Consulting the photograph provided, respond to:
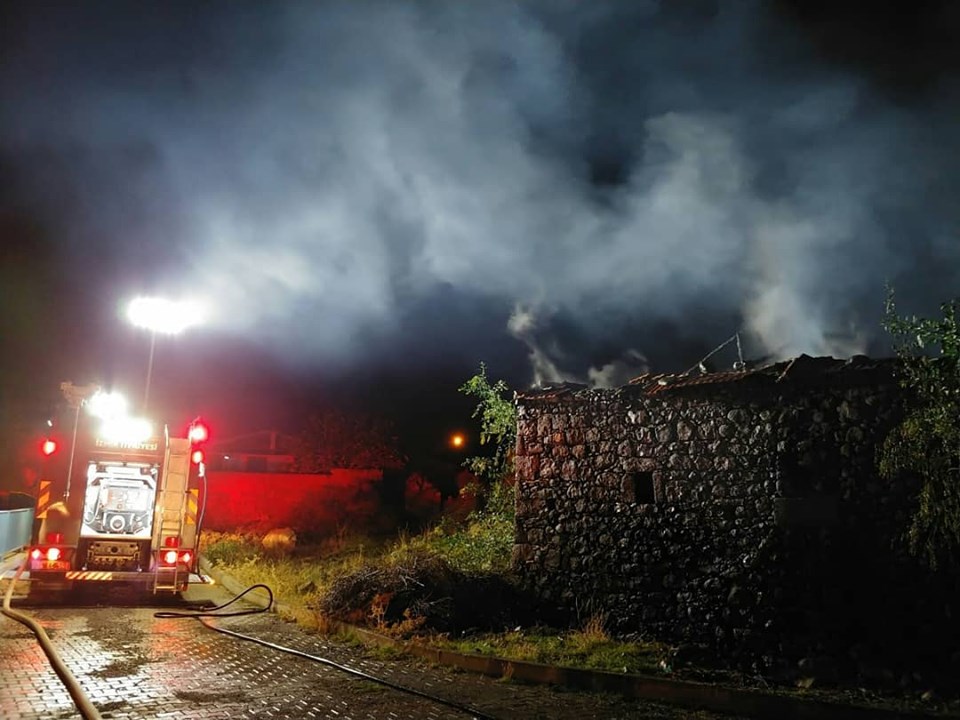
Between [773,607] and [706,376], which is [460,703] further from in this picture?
[706,376]

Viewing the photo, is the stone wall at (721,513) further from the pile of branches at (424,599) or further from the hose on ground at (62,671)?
the hose on ground at (62,671)

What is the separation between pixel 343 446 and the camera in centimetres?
3488

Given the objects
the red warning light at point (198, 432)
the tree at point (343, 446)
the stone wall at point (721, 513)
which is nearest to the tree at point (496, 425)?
the stone wall at point (721, 513)

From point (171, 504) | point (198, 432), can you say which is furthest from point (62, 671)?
point (198, 432)

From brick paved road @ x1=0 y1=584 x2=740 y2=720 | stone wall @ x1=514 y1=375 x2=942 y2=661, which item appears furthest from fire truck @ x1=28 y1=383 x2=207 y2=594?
stone wall @ x1=514 y1=375 x2=942 y2=661

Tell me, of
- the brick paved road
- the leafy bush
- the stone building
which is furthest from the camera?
the leafy bush

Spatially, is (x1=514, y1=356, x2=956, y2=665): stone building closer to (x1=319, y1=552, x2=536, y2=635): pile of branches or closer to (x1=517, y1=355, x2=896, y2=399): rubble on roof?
(x1=517, y1=355, x2=896, y2=399): rubble on roof

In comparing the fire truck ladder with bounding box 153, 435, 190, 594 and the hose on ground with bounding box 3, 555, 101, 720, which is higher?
the fire truck ladder with bounding box 153, 435, 190, 594

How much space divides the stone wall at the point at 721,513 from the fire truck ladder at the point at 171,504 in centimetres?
610

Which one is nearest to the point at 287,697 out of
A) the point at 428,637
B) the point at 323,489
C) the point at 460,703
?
the point at 460,703

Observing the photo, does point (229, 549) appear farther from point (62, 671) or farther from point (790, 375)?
point (790, 375)

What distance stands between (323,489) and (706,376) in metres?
25.2

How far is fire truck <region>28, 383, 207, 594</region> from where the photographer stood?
40.7 ft

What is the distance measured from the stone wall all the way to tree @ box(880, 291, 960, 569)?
353mm
